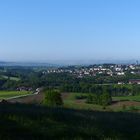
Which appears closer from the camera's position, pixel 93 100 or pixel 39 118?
pixel 39 118

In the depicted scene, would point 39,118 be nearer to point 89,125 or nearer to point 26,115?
point 26,115

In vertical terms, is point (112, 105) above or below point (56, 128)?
below

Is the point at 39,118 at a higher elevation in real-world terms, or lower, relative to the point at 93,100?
higher

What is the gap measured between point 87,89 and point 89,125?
93119 millimetres

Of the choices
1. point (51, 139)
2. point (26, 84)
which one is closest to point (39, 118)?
point (51, 139)

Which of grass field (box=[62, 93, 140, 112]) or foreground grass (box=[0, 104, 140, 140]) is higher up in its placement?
foreground grass (box=[0, 104, 140, 140])

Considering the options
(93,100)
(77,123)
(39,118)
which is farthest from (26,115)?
(93,100)

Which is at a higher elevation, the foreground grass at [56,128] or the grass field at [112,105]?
the foreground grass at [56,128]

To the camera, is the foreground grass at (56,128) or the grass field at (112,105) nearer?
the foreground grass at (56,128)

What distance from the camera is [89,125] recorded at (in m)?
13.0

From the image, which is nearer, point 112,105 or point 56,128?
point 56,128

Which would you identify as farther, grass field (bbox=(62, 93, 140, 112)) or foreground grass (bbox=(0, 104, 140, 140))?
grass field (bbox=(62, 93, 140, 112))

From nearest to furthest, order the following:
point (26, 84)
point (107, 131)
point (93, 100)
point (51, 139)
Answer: point (51, 139)
point (107, 131)
point (93, 100)
point (26, 84)

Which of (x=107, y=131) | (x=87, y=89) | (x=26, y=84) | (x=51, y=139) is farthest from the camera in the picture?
(x=26, y=84)
